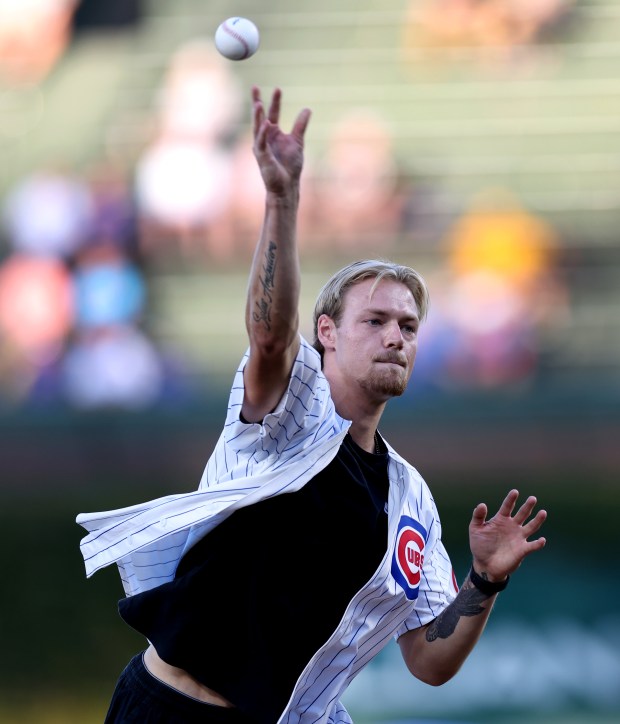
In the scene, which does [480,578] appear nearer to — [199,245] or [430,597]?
[430,597]

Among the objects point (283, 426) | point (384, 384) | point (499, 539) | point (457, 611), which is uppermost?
point (384, 384)

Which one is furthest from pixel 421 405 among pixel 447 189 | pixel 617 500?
pixel 447 189

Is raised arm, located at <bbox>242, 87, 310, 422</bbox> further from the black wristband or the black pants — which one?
Answer: the black wristband

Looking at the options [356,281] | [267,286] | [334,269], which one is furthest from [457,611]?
[334,269]

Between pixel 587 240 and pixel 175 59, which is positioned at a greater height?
pixel 175 59

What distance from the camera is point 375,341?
3.70 metres

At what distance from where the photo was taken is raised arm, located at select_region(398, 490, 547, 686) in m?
3.86

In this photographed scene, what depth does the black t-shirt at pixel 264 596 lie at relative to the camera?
345cm

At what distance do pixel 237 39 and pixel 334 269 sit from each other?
20.2 feet

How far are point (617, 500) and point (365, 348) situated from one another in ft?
18.6

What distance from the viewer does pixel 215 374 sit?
996cm

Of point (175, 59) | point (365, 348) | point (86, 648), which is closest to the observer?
point (365, 348)

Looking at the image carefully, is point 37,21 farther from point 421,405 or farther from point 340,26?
point 421,405

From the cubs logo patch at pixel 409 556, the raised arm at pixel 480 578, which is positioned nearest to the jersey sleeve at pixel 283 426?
the cubs logo patch at pixel 409 556
